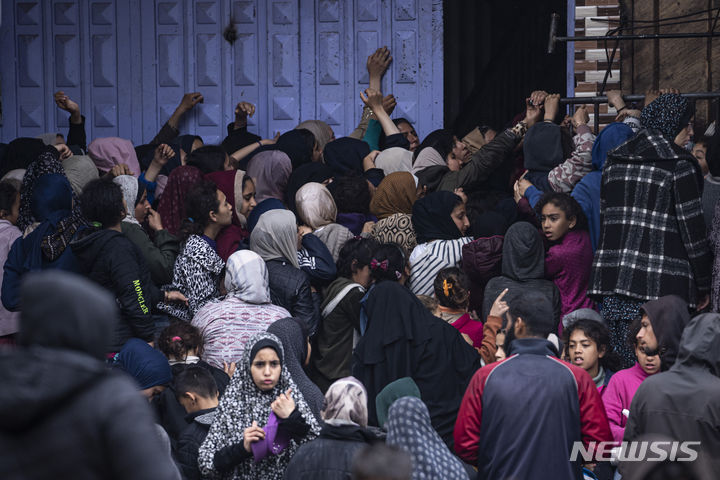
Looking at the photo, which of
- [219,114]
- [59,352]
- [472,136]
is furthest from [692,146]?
[59,352]

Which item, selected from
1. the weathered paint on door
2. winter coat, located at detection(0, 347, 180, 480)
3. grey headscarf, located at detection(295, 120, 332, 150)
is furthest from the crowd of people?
the weathered paint on door

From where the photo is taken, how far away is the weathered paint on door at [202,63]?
9.84 metres

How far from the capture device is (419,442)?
11.7 ft

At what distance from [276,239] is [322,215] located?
71cm

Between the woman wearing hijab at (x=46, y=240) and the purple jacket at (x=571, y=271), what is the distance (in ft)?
9.74

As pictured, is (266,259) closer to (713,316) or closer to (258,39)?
(713,316)

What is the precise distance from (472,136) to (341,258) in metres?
2.55

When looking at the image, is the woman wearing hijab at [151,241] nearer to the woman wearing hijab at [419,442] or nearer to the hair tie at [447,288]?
the hair tie at [447,288]

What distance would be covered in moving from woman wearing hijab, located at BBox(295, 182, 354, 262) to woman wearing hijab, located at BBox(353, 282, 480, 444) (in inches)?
54.1

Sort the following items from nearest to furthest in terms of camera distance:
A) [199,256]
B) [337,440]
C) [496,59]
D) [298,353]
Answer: [337,440] → [298,353] → [199,256] → [496,59]

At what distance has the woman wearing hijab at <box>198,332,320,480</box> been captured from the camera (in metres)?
4.64

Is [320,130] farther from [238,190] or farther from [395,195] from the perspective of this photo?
[395,195]

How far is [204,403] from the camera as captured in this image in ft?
16.8

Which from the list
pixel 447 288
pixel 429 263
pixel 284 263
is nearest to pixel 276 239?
pixel 284 263
